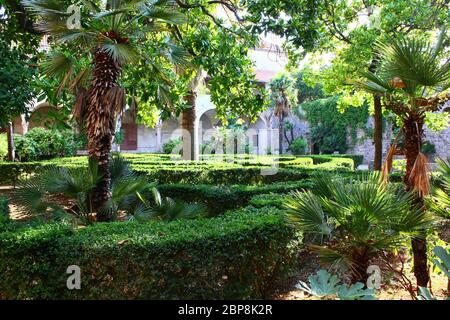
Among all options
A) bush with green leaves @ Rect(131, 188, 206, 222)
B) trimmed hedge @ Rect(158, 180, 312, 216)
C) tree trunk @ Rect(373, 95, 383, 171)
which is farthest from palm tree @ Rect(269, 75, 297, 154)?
bush with green leaves @ Rect(131, 188, 206, 222)

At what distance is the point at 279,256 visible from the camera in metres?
4.13

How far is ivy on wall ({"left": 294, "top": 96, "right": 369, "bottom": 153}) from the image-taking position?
27.6 m

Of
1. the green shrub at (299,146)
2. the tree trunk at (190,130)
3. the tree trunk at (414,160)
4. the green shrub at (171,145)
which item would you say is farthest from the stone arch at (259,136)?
the tree trunk at (414,160)

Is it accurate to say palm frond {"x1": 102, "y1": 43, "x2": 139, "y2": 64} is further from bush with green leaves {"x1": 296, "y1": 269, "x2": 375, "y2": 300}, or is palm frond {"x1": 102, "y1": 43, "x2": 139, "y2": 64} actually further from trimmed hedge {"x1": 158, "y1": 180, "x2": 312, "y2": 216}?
bush with green leaves {"x1": 296, "y1": 269, "x2": 375, "y2": 300}

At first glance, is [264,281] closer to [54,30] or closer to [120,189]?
[120,189]

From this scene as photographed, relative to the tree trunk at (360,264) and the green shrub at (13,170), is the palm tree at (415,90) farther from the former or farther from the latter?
the green shrub at (13,170)

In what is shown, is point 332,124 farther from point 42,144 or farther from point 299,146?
point 42,144

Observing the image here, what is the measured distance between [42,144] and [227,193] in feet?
45.3

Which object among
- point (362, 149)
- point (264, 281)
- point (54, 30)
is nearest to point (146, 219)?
point (264, 281)

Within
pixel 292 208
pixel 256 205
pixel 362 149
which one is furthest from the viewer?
pixel 362 149

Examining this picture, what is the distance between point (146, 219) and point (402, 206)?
324 centimetres

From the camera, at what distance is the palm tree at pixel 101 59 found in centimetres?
529

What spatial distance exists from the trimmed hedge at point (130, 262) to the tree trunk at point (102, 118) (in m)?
2.06

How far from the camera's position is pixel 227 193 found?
22.4ft
